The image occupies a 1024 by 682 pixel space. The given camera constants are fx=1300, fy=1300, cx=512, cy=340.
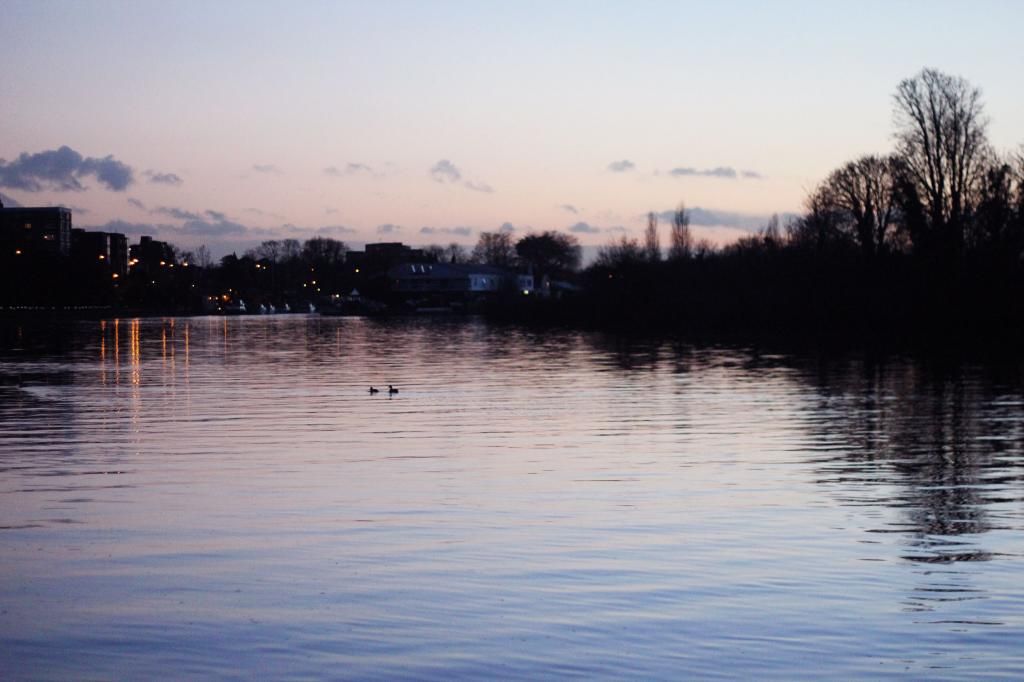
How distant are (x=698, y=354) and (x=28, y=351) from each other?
32567 mm

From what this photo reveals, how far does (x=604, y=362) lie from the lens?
5322 cm

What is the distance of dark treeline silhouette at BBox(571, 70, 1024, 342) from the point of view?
7450 centimetres

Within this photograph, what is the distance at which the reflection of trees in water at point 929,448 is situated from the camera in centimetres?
1496

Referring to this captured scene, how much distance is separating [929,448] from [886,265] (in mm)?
69050

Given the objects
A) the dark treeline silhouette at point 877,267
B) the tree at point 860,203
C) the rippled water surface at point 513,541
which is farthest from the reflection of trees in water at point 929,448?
the tree at point 860,203

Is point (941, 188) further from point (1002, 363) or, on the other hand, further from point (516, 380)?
point (516, 380)

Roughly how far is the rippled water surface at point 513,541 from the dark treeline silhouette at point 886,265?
46.1 meters

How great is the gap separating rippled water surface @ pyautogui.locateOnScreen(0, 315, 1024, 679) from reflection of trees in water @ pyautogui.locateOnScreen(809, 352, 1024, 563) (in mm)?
96

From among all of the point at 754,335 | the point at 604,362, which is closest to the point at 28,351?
the point at 604,362

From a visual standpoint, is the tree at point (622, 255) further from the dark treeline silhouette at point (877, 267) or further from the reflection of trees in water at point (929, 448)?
the reflection of trees in water at point (929, 448)

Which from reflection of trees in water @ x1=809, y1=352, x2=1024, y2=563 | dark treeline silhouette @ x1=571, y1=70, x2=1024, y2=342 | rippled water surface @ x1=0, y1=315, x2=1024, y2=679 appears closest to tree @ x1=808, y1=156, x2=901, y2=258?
dark treeline silhouette @ x1=571, y1=70, x2=1024, y2=342

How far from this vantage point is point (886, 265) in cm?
8875

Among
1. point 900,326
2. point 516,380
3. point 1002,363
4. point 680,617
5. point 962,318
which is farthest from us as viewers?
point 900,326

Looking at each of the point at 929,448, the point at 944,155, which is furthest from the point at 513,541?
the point at 944,155
